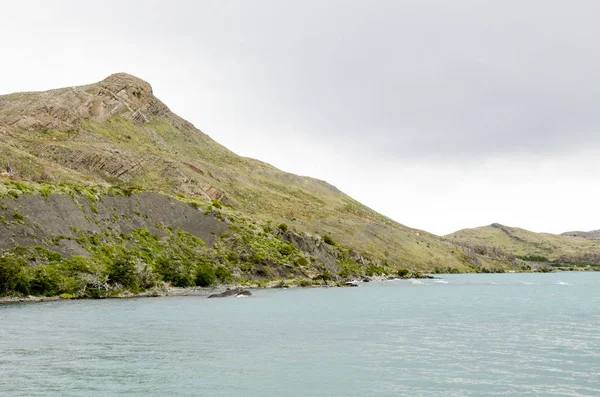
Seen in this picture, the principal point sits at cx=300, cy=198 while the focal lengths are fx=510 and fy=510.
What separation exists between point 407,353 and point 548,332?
58.0ft

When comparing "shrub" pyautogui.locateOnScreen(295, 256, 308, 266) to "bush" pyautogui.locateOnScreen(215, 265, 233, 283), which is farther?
"shrub" pyautogui.locateOnScreen(295, 256, 308, 266)

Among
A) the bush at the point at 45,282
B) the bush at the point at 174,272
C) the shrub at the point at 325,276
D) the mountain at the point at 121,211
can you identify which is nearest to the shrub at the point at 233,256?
the mountain at the point at 121,211

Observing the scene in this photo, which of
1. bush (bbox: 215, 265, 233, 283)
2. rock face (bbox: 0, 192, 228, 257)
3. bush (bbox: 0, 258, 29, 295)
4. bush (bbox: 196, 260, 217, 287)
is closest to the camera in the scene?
bush (bbox: 0, 258, 29, 295)

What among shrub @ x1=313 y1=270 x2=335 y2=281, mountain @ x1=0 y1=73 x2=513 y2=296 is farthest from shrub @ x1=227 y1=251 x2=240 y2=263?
shrub @ x1=313 y1=270 x2=335 y2=281

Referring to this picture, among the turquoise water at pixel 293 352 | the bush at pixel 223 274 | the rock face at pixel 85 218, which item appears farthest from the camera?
the bush at pixel 223 274

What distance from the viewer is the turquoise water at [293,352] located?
25.8 meters

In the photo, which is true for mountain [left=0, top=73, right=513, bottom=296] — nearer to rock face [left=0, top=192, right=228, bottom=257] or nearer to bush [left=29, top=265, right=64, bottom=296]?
rock face [left=0, top=192, right=228, bottom=257]

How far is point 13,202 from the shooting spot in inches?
3383

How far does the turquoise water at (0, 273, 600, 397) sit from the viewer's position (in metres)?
25.8

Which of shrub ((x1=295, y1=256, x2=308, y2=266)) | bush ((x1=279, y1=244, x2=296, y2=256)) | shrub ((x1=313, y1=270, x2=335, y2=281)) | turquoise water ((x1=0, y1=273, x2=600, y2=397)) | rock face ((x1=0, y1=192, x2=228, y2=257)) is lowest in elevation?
turquoise water ((x1=0, y1=273, x2=600, y2=397))

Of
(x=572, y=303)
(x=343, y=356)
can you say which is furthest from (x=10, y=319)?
(x=572, y=303)

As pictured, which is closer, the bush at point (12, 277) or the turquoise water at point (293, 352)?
the turquoise water at point (293, 352)

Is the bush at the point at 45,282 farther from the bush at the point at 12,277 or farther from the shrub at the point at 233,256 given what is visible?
the shrub at the point at 233,256

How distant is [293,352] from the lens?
35562mm
